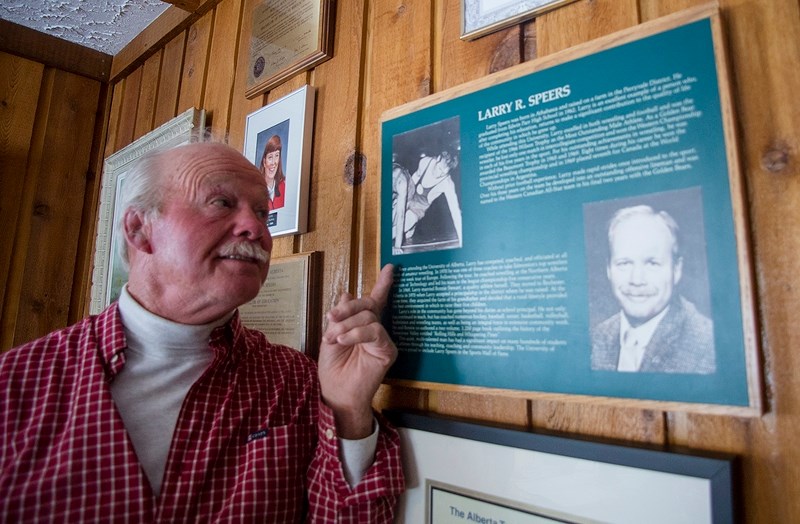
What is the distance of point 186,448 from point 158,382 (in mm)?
131

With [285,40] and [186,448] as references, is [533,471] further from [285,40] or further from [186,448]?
[285,40]

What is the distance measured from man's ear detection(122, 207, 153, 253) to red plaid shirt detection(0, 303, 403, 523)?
12cm

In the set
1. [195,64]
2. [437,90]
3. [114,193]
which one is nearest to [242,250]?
[437,90]

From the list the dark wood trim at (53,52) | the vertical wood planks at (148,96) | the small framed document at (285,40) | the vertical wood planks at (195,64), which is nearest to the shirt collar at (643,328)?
the small framed document at (285,40)

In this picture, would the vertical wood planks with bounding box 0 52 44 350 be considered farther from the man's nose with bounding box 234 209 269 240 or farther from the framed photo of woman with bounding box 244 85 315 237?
the man's nose with bounding box 234 209 269 240

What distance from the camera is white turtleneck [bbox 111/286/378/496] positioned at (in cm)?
73

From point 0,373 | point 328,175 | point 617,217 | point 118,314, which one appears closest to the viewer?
point 617,217

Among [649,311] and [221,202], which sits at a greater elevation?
[221,202]

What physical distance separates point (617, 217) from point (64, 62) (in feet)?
7.88

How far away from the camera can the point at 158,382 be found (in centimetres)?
79

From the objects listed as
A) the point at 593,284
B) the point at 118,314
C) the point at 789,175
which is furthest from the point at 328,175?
the point at 789,175

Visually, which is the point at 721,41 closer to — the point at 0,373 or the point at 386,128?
the point at 386,128

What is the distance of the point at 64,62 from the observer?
205cm

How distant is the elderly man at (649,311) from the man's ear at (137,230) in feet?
2.53
